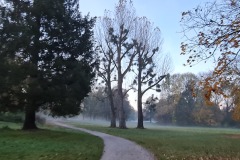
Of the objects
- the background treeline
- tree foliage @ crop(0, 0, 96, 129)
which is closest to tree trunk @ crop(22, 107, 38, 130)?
tree foliage @ crop(0, 0, 96, 129)

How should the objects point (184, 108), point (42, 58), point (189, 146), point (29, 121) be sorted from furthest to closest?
point (184, 108), point (29, 121), point (42, 58), point (189, 146)

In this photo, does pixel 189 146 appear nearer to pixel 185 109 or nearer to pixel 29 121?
pixel 29 121

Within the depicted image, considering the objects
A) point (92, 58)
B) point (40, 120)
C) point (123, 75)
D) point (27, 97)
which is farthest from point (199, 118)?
point (27, 97)

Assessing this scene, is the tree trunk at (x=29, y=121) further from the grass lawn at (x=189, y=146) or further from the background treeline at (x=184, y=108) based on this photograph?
the background treeline at (x=184, y=108)

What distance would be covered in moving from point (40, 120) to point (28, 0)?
26094mm

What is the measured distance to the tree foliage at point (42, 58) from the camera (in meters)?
27.1

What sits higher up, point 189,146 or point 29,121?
point 29,121

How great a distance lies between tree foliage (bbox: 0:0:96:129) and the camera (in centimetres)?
2712

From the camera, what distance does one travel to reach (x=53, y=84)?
91.2 feet

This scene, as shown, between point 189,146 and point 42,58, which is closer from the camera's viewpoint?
point 189,146

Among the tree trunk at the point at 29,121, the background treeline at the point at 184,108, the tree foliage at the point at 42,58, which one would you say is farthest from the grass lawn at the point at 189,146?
the background treeline at the point at 184,108

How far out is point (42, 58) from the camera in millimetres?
29016

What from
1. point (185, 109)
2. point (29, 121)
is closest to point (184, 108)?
point (185, 109)

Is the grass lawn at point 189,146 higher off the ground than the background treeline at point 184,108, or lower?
lower
